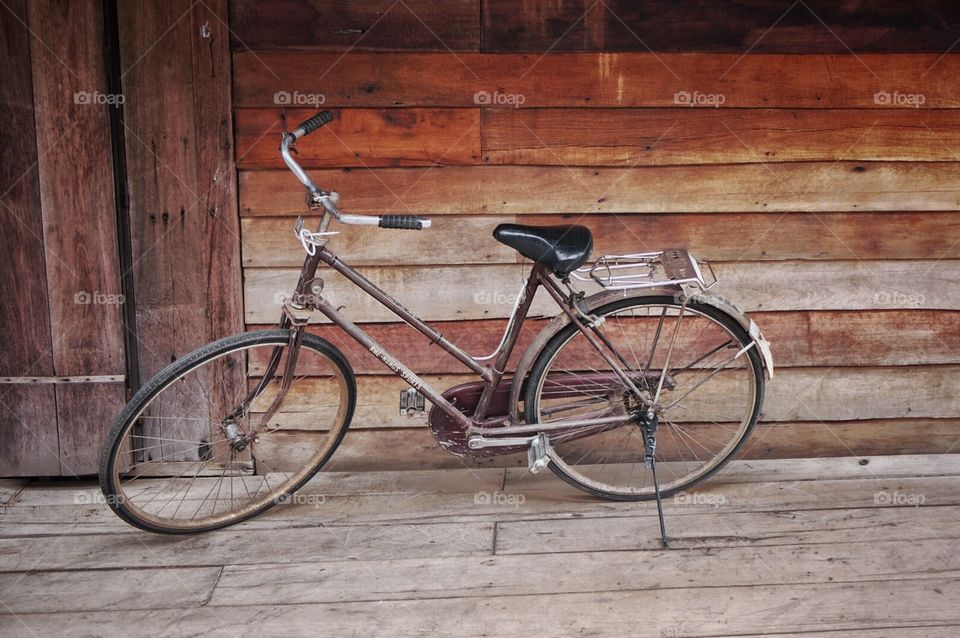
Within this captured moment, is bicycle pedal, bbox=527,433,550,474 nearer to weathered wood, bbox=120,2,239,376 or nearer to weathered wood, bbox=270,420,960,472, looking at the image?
weathered wood, bbox=270,420,960,472

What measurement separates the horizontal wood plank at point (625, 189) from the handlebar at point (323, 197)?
50 centimetres

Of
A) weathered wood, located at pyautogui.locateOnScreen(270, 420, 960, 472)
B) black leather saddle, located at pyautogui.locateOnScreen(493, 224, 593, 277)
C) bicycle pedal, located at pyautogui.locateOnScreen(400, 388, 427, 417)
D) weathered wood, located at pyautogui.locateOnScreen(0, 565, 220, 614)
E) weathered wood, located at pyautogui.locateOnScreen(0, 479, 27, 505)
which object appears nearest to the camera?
weathered wood, located at pyautogui.locateOnScreen(0, 565, 220, 614)

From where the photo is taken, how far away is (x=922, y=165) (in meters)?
3.31

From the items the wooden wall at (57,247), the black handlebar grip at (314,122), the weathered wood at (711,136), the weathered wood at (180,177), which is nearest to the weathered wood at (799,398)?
the weathered wood at (180,177)

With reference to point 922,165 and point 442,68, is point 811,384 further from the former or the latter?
point 442,68

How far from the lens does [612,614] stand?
8.11ft

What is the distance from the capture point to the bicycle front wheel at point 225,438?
3.13 m

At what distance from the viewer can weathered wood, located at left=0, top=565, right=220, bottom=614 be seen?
2535 mm

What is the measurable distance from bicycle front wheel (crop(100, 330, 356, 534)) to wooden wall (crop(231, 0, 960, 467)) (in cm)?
18

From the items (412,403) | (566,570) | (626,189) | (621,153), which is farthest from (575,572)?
(621,153)

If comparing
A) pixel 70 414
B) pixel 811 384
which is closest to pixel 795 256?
pixel 811 384

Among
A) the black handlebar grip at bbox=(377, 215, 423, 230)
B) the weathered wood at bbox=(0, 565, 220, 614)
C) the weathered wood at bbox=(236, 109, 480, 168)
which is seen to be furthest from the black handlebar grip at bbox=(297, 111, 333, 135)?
the weathered wood at bbox=(0, 565, 220, 614)

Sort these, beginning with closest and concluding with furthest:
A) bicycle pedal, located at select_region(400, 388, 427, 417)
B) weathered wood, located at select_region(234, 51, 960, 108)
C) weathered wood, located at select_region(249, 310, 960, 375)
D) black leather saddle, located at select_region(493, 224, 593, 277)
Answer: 1. black leather saddle, located at select_region(493, 224, 593, 277)
2. bicycle pedal, located at select_region(400, 388, 427, 417)
3. weathered wood, located at select_region(234, 51, 960, 108)
4. weathered wood, located at select_region(249, 310, 960, 375)

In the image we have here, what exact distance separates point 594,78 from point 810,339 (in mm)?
1342
